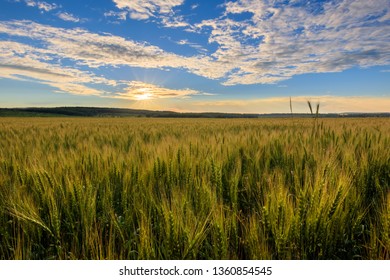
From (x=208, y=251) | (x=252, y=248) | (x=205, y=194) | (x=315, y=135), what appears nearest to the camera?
(x=252, y=248)

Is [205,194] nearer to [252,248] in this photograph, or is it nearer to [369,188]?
[252,248]

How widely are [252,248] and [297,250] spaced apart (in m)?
0.24

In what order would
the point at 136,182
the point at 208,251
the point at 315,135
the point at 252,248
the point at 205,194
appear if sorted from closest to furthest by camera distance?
the point at 252,248, the point at 208,251, the point at 205,194, the point at 136,182, the point at 315,135

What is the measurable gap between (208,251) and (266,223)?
0.33 metres

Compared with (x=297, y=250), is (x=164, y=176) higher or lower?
higher

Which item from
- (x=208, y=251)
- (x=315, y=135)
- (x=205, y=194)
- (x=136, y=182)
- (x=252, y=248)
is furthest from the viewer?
(x=315, y=135)

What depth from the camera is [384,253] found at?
1.37 meters

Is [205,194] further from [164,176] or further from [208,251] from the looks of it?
[164,176]

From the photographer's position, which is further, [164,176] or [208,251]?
[164,176]
